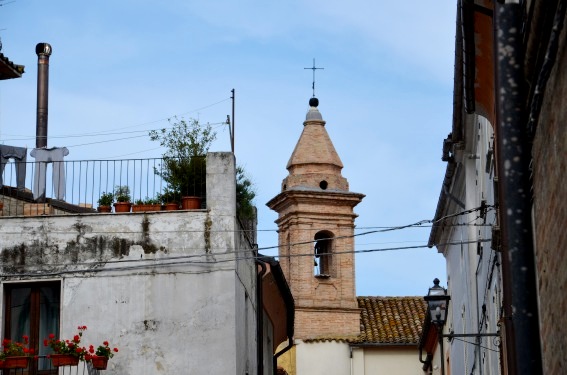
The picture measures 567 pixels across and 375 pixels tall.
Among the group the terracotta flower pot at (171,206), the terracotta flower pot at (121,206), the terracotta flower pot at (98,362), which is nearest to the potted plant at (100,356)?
the terracotta flower pot at (98,362)

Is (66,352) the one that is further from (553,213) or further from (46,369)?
(553,213)

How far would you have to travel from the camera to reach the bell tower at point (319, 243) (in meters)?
50.2

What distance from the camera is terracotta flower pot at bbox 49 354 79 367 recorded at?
15445 mm

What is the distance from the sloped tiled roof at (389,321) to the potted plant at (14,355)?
1351 inches

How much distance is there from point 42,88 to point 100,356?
329 inches

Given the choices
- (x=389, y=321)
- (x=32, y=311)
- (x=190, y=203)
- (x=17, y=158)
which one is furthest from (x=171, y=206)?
(x=389, y=321)

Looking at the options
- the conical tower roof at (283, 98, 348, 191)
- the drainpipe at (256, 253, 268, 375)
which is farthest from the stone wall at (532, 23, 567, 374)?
the conical tower roof at (283, 98, 348, 191)

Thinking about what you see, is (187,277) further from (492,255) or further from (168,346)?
(492,255)

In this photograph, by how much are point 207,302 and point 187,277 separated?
445 millimetres

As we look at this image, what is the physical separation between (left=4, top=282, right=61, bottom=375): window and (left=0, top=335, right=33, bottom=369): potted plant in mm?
851

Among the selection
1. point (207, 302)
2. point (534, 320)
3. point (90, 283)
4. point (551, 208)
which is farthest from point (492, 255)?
point (534, 320)

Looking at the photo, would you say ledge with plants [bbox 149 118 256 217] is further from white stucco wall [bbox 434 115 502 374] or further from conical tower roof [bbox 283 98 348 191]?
conical tower roof [bbox 283 98 348 191]

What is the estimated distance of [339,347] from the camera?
5000cm

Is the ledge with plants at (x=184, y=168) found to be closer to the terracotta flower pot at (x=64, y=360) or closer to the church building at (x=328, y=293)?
the terracotta flower pot at (x=64, y=360)
